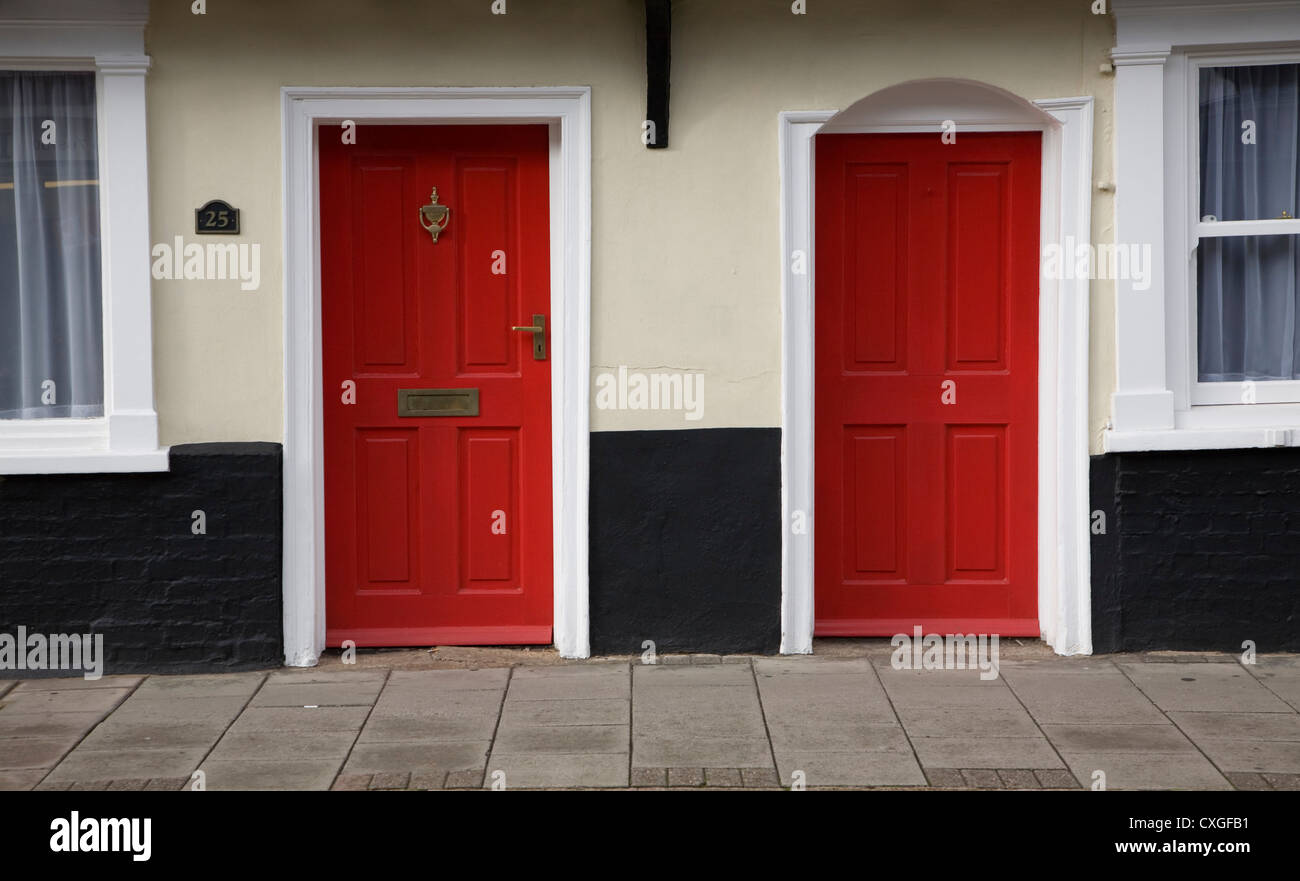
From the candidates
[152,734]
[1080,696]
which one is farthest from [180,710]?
[1080,696]

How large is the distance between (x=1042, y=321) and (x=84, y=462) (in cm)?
432

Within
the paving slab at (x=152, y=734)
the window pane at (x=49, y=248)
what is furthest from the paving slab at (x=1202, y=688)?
the window pane at (x=49, y=248)

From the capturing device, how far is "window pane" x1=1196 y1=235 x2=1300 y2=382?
252 inches

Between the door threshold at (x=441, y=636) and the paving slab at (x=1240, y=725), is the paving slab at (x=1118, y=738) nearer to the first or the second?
the paving slab at (x=1240, y=725)

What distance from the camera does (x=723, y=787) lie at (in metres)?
4.76

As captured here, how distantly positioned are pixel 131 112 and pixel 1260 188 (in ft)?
16.6

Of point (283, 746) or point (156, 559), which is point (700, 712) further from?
point (156, 559)

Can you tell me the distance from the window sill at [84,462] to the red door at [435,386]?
76 centimetres

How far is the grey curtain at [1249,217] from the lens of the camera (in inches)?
250

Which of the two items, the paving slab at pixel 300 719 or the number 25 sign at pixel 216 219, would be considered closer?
the paving slab at pixel 300 719

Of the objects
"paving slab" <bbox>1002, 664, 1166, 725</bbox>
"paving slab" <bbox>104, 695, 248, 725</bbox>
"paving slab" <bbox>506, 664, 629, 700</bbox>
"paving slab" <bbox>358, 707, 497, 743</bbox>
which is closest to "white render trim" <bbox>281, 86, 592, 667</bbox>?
"paving slab" <bbox>506, 664, 629, 700</bbox>

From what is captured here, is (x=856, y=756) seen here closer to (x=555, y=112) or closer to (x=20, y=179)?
(x=555, y=112)

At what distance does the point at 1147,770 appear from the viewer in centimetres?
488

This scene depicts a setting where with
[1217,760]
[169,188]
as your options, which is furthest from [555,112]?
[1217,760]
